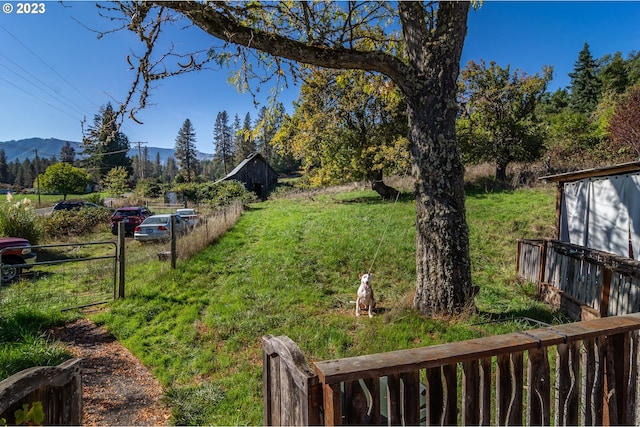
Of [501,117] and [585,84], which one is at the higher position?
[585,84]

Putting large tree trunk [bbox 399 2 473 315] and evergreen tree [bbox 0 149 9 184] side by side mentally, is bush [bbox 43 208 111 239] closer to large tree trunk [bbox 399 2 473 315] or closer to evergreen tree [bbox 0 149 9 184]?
large tree trunk [bbox 399 2 473 315]

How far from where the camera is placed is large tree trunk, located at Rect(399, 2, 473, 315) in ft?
15.0

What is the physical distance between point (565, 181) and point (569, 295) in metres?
4.66

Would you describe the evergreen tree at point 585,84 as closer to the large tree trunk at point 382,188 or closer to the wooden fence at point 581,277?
the large tree trunk at point 382,188

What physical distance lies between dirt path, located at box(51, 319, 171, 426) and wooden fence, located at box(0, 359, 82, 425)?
179 centimetres

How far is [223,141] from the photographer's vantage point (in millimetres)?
64062

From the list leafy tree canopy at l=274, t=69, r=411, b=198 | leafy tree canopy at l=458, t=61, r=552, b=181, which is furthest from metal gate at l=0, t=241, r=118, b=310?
leafy tree canopy at l=458, t=61, r=552, b=181

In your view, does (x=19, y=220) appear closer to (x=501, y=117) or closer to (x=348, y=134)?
(x=348, y=134)

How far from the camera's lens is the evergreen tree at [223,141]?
2522 inches

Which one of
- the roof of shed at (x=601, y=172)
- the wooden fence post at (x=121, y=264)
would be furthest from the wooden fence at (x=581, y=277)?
the wooden fence post at (x=121, y=264)

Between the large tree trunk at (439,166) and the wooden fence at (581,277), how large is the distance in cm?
214

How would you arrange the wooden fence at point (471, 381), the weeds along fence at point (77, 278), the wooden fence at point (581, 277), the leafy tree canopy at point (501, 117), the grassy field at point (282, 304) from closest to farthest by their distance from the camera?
the wooden fence at point (471, 381) → the grassy field at point (282, 304) → the wooden fence at point (581, 277) → the weeds along fence at point (77, 278) → the leafy tree canopy at point (501, 117)

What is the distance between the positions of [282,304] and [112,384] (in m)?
2.71

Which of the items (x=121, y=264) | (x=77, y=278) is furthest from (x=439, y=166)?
(x=77, y=278)
